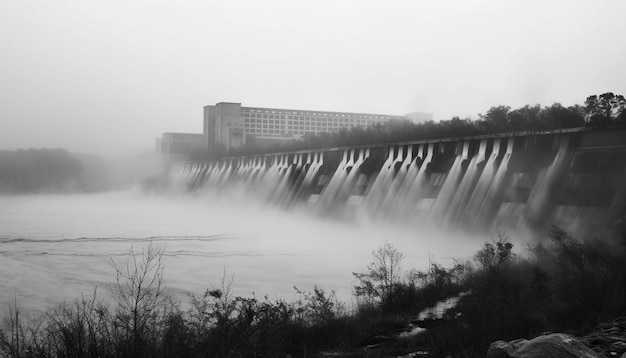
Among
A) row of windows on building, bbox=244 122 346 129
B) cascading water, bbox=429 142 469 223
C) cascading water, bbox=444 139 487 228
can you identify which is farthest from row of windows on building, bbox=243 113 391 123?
cascading water, bbox=444 139 487 228

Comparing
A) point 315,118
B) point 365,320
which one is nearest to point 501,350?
point 365,320

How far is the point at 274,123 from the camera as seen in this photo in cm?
9619

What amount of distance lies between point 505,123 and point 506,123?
82mm

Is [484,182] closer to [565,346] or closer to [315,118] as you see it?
[565,346]

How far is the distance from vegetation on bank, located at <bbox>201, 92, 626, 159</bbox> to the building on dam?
24.0 m

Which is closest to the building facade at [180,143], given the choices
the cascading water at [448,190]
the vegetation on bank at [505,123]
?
the vegetation on bank at [505,123]

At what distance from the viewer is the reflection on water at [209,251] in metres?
19.9

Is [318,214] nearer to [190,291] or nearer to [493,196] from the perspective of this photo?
[493,196]

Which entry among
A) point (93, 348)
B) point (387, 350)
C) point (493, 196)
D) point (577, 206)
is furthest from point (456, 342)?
point (493, 196)

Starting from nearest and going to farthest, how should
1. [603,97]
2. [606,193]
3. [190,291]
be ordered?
[190,291] < [606,193] < [603,97]

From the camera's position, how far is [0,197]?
84000 millimetres

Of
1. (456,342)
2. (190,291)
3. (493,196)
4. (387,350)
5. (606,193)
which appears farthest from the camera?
(493,196)

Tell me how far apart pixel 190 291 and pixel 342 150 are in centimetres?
2833

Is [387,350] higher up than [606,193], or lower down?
lower down
